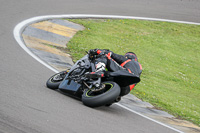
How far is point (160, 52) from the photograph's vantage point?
43.0ft

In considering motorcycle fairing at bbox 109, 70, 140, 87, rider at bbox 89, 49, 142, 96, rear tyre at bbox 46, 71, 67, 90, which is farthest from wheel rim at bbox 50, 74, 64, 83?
motorcycle fairing at bbox 109, 70, 140, 87

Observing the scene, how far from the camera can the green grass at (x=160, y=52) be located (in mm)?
8820

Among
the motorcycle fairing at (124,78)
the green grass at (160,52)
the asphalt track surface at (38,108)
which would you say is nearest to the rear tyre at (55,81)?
the asphalt track surface at (38,108)

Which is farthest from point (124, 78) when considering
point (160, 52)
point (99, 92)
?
point (160, 52)

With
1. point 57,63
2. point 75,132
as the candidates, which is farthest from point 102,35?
point 75,132

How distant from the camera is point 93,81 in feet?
19.2

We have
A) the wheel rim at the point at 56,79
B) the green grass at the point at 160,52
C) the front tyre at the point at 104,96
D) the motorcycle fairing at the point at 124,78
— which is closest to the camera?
the front tyre at the point at 104,96

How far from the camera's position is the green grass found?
882cm

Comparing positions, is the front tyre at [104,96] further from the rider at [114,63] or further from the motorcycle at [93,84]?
the rider at [114,63]

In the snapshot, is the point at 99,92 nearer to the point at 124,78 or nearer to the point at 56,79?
the point at 124,78

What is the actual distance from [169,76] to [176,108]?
9.24 feet

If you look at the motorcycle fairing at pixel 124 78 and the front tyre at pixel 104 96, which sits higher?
the motorcycle fairing at pixel 124 78

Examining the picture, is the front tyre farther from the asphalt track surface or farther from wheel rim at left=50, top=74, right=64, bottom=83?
wheel rim at left=50, top=74, right=64, bottom=83

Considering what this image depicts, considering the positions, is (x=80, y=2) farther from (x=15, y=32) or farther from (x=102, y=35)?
(x=15, y=32)
